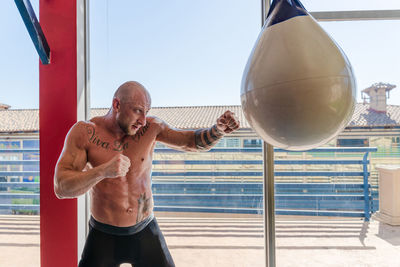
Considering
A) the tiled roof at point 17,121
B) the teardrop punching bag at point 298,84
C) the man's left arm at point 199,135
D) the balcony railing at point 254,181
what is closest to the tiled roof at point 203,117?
the tiled roof at point 17,121

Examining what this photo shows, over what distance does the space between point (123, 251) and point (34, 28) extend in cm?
101

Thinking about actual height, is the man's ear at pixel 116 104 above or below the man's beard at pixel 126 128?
above

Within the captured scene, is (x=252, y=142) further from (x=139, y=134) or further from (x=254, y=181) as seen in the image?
(x=139, y=134)

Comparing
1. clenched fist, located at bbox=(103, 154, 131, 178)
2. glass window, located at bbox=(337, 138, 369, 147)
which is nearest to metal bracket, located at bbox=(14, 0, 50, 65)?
clenched fist, located at bbox=(103, 154, 131, 178)

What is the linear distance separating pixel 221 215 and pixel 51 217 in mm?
935

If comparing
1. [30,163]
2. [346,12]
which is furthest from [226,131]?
[30,163]

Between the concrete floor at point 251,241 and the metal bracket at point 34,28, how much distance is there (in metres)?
0.95

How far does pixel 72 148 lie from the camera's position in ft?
2.72

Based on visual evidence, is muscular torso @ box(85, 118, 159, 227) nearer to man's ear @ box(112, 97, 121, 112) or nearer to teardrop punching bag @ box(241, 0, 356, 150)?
man's ear @ box(112, 97, 121, 112)

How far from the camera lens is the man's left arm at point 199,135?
847mm

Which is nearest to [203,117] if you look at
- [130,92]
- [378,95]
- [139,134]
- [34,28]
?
[139,134]

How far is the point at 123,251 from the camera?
0.92 meters

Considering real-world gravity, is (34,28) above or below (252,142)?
above

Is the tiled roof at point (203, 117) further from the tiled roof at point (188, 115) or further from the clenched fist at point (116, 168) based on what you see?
the clenched fist at point (116, 168)
